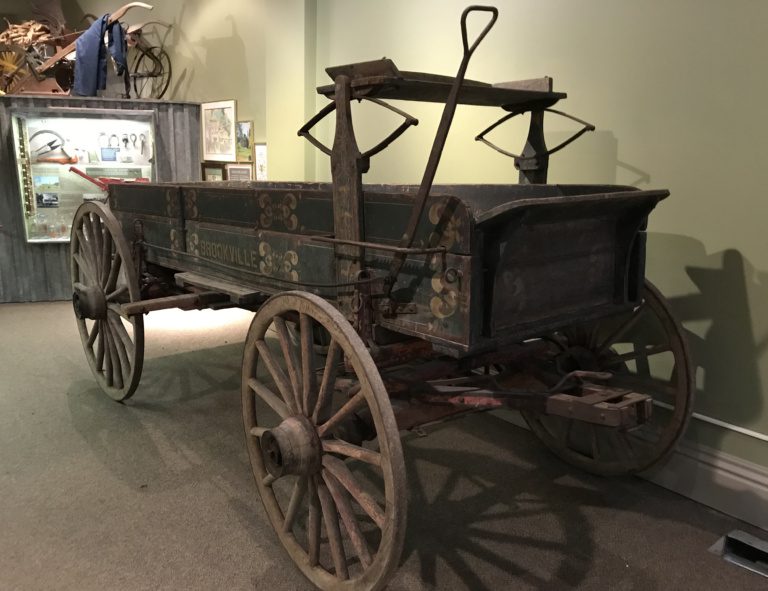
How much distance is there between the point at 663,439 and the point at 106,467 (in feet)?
7.46

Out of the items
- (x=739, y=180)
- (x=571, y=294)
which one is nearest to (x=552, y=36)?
(x=739, y=180)

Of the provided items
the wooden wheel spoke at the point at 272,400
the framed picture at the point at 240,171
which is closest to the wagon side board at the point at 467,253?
the wooden wheel spoke at the point at 272,400

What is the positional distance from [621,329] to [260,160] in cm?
380

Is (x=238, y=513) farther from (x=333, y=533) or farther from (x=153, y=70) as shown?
(x=153, y=70)

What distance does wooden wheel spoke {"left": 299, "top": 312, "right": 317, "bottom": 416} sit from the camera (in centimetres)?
187

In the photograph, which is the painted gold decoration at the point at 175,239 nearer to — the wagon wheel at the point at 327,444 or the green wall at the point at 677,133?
the wagon wheel at the point at 327,444

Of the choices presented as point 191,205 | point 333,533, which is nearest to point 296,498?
point 333,533

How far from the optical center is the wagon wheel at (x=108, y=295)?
3.08 metres

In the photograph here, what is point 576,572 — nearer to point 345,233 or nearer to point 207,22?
point 345,233

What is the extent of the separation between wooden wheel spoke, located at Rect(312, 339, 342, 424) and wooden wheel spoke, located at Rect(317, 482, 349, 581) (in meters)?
0.22

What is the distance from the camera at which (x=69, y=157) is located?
5613mm

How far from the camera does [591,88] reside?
2.88 m

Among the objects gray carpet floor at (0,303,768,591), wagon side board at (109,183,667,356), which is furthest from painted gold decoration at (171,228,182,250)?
gray carpet floor at (0,303,768,591)

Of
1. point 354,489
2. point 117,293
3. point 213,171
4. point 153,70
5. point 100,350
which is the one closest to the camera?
point 354,489
